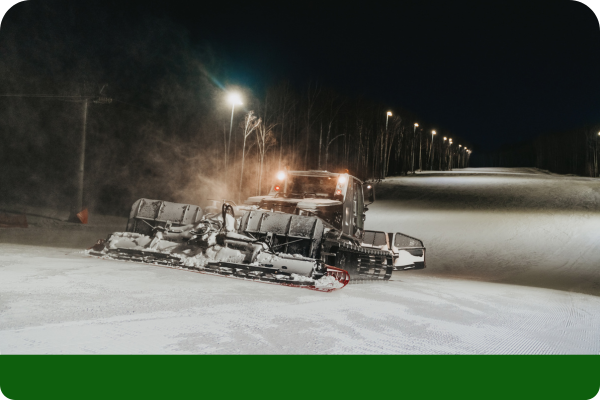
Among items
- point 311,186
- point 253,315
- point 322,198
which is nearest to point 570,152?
point 311,186

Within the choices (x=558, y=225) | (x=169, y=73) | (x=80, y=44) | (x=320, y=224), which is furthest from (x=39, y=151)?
(x=558, y=225)

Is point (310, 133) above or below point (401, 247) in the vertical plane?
above

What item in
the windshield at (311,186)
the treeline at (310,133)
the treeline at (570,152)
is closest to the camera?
the windshield at (311,186)

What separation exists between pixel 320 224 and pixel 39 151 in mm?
16567

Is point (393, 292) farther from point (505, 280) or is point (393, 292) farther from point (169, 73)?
point (169, 73)

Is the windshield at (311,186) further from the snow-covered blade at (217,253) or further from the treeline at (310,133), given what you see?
the treeline at (310,133)

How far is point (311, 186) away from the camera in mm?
8203

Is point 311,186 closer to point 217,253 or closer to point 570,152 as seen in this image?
point 217,253

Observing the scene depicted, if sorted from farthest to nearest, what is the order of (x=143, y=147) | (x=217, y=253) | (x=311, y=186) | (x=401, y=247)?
(x=143, y=147) < (x=401, y=247) < (x=311, y=186) < (x=217, y=253)

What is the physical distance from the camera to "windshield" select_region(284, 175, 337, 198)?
8008mm

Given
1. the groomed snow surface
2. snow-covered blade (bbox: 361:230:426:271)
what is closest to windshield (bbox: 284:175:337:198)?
snow-covered blade (bbox: 361:230:426:271)

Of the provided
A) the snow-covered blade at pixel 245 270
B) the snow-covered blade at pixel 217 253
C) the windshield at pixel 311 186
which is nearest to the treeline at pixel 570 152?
the windshield at pixel 311 186

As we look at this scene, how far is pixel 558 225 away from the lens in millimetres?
17062

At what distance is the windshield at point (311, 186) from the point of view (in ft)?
26.3
